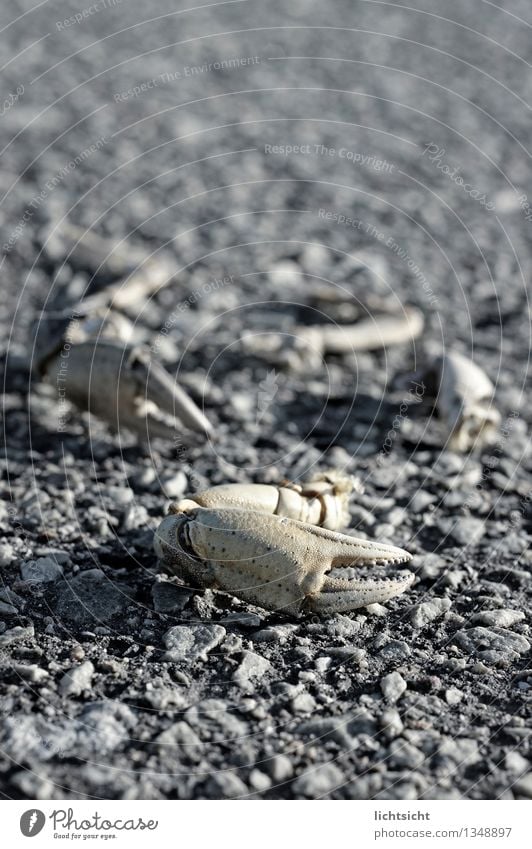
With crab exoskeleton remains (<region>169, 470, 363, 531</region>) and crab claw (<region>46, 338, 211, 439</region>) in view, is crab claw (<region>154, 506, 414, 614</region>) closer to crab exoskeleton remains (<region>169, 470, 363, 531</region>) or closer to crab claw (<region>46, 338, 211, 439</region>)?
crab exoskeleton remains (<region>169, 470, 363, 531</region>)

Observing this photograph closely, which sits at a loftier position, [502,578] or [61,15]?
[61,15]

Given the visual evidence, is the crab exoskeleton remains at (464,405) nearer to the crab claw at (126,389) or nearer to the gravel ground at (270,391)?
the gravel ground at (270,391)

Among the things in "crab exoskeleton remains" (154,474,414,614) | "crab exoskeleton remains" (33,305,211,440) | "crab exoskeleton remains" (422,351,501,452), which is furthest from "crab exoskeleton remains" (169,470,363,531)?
"crab exoskeleton remains" (422,351,501,452)

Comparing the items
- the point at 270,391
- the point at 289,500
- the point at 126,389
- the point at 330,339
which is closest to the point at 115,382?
the point at 126,389

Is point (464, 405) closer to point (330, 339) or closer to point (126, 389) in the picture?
point (330, 339)

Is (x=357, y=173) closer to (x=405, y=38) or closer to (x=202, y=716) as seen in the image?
(x=405, y=38)

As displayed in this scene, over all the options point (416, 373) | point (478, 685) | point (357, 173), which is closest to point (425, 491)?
point (416, 373)
